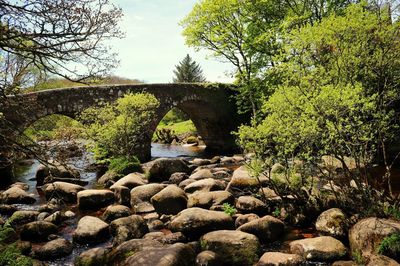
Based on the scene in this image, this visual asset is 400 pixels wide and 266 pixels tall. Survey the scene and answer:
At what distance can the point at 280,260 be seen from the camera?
772 centimetres

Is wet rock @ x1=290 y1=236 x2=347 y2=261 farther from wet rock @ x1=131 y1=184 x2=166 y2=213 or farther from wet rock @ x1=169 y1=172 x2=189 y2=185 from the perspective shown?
wet rock @ x1=169 y1=172 x2=189 y2=185

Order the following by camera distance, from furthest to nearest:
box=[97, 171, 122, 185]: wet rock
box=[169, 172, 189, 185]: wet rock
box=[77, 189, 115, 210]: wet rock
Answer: box=[97, 171, 122, 185]: wet rock
box=[169, 172, 189, 185]: wet rock
box=[77, 189, 115, 210]: wet rock

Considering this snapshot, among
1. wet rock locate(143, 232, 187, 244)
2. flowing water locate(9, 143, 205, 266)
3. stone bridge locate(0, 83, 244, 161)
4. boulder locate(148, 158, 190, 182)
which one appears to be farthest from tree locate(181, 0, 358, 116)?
wet rock locate(143, 232, 187, 244)

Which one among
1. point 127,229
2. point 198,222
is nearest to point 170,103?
point 127,229

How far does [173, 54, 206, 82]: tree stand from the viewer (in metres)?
51.6

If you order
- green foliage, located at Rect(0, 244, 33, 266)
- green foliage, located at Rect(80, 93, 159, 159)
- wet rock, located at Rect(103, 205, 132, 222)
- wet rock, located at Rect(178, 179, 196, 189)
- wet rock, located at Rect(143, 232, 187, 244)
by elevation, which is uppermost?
green foliage, located at Rect(80, 93, 159, 159)

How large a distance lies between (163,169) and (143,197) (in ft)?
13.7

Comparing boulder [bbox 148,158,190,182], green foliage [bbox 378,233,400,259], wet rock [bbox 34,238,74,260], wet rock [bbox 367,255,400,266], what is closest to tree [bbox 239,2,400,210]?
green foliage [bbox 378,233,400,259]

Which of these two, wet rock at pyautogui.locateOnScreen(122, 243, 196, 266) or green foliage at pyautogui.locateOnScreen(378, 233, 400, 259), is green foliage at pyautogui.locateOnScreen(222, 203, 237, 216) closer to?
wet rock at pyautogui.locateOnScreen(122, 243, 196, 266)

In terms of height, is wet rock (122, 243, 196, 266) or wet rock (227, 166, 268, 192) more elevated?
wet rock (227, 166, 268, 192)

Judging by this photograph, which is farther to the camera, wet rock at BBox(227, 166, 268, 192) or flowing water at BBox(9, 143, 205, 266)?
wet rock at BBox(227, 166, 268, 192)

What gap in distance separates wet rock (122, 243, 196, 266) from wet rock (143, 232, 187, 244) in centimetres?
167

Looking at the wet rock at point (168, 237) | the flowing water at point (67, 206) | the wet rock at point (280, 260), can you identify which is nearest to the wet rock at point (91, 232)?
the flowing water at point (67, 206)

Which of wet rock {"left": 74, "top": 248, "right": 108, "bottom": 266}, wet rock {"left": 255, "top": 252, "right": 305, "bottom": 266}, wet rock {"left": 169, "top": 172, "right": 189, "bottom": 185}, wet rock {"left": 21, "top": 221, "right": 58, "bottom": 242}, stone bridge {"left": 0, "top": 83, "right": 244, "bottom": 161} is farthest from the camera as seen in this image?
stone bridge {"left": 0, "top": 83, "right": 244, "bottom": 161}
